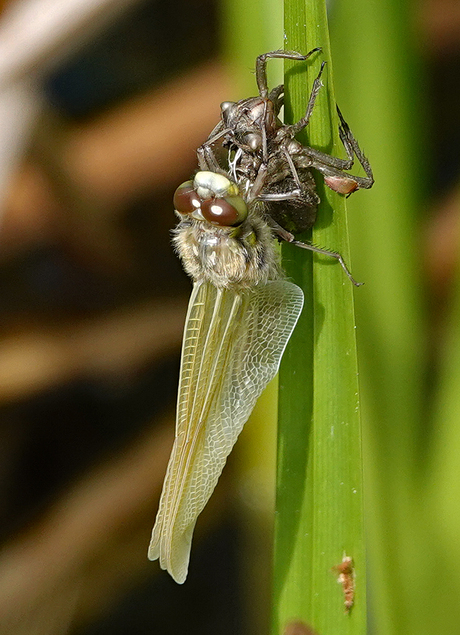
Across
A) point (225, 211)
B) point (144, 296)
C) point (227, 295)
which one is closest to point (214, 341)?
point (227, 295)

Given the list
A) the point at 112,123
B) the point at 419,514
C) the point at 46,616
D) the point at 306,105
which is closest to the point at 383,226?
the point at 306,105

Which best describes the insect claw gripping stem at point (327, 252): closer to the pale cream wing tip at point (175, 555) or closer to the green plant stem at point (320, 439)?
the green plant stem at point (320, 439)

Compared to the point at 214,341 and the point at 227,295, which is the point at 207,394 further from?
the point at 227,295

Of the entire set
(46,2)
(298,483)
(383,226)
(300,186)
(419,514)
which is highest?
(46,2)

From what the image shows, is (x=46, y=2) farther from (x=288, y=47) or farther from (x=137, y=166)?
(x=288, y=47)

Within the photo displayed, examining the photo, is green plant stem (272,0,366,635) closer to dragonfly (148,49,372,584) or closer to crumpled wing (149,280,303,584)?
dragonfly (148,49,372,584)

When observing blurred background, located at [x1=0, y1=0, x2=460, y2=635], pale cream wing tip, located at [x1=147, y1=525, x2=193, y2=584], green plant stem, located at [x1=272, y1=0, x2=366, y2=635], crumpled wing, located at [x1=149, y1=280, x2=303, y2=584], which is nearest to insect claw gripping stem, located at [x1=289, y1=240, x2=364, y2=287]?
green plant stem, located at [x1=272, y1=0, x2=366, y2=635]
